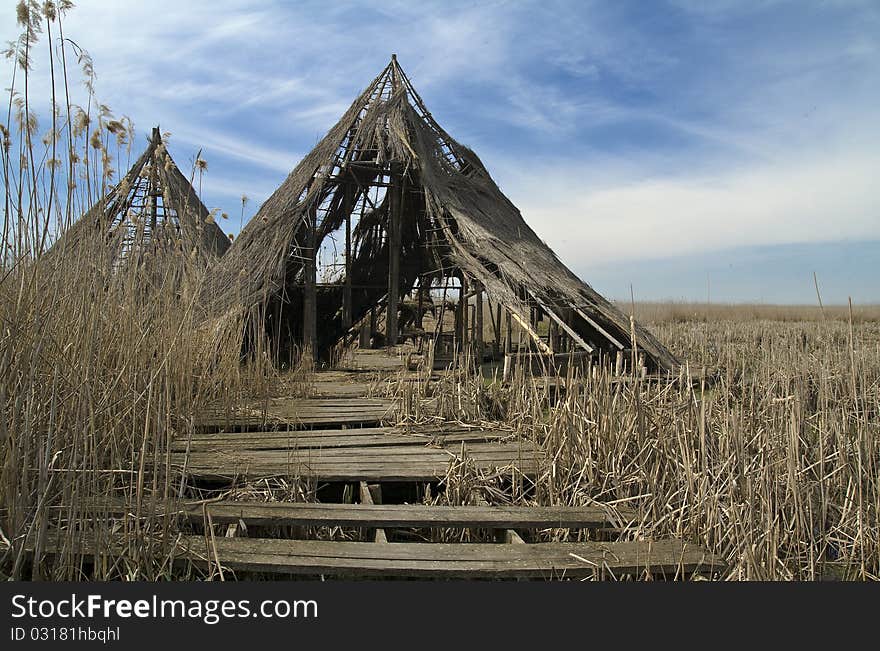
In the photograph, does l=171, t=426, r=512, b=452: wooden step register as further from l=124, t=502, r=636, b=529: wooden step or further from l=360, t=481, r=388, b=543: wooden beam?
l=124, t=502, r=636, b=529: wooden step

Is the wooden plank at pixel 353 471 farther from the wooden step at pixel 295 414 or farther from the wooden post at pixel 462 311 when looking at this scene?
the wooden post at pixel 462 311

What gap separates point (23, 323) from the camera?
2.34 meters

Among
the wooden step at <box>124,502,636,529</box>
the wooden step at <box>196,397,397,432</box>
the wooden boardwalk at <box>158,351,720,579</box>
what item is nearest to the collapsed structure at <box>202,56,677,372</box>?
the wooden step at <box>196,397,397,432</box>

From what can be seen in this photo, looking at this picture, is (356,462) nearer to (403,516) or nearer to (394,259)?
(403,516)

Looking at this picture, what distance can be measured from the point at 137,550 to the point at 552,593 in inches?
59.4

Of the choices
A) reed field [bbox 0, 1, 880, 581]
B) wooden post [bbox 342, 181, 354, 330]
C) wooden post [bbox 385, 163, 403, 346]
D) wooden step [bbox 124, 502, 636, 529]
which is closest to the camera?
reed field [bbox 0, 1, 880, 581]

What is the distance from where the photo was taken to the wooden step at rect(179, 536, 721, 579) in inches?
91.8

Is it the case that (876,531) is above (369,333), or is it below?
below

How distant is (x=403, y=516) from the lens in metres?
2.86

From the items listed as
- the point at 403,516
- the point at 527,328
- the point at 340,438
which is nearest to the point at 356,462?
the point at 340,438

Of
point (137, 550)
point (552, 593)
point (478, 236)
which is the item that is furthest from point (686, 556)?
point (478, 236)

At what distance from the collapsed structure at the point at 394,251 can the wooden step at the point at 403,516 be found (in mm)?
3392

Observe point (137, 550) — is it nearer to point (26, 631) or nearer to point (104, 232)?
point (26, 631)

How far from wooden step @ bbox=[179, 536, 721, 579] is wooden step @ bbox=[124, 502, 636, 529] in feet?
0.66
